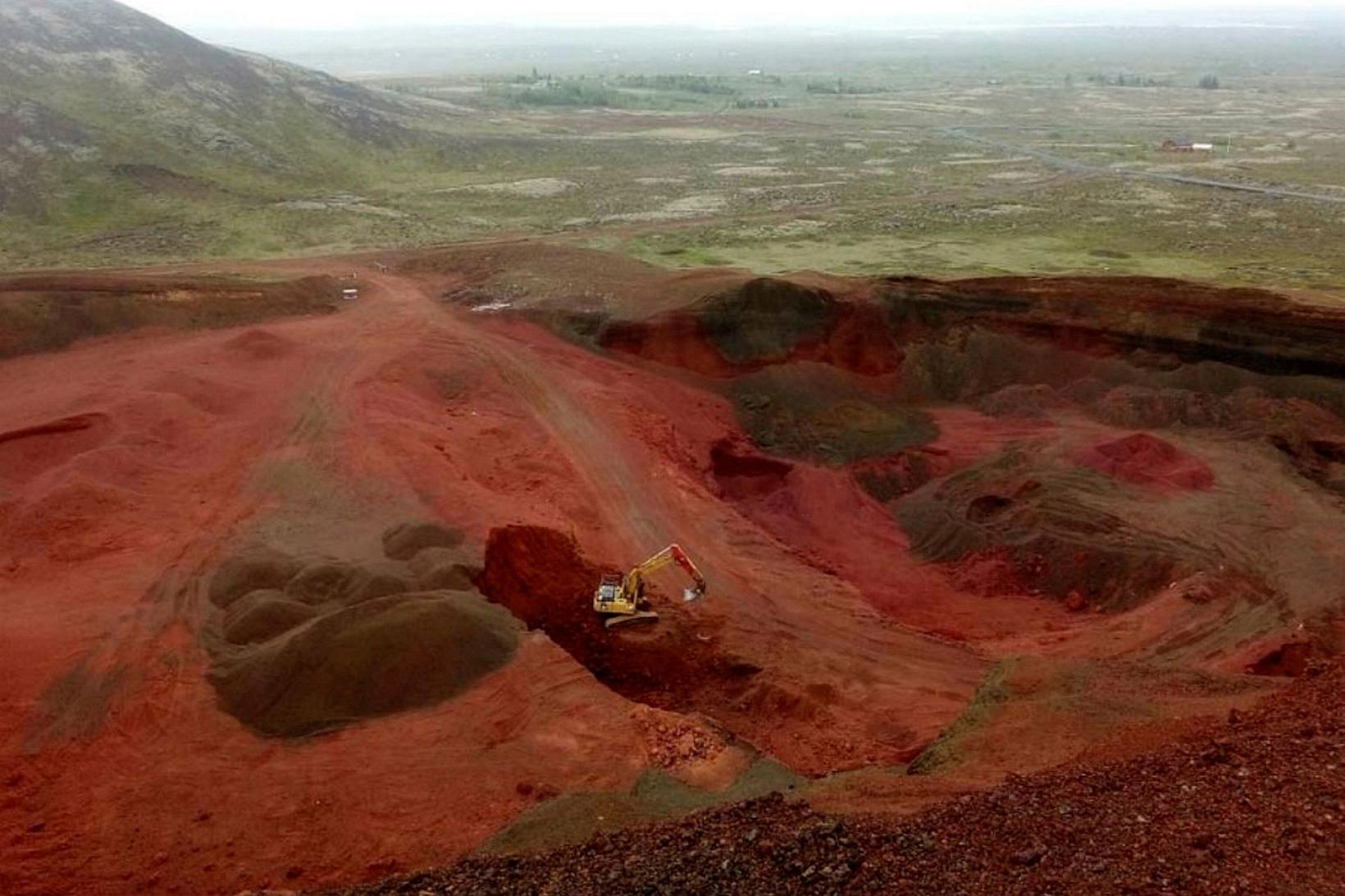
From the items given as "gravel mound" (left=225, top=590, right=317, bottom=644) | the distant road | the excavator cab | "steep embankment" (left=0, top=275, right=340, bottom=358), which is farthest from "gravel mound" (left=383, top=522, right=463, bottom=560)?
the distant road

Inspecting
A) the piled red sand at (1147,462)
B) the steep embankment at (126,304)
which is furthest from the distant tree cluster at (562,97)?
the piled red sand at (1147,462)

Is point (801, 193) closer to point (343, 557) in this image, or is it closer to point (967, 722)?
point (343, 557)

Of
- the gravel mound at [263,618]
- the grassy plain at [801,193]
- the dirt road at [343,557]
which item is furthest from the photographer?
the grassy plain at [801,193]

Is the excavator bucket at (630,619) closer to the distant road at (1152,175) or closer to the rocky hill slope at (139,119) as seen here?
the rocky hill slope at (139,119)

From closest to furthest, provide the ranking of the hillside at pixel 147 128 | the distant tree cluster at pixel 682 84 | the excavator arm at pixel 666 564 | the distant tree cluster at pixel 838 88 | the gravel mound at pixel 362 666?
the gravel mound at pixel 362 666 < the excavator arm at pixel 666 564 < the hillside at pixel 147 128 < the distant tree cluster at pixel 682 84 < the distant tree cluster at pixel 838 88

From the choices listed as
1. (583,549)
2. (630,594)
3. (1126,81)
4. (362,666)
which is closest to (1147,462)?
(630,594)

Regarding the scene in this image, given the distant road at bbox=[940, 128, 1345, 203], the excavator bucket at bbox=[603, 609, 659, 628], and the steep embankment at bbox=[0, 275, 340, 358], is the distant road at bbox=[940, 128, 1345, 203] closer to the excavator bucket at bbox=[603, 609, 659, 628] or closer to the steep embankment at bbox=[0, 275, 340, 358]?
the steep embankment at bbox=[0, 275, 340, 358]

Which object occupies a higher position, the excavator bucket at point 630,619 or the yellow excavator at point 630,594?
the yellow excavator at point 630,594

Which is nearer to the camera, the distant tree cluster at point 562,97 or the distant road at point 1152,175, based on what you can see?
the distant road at point 1152,175
